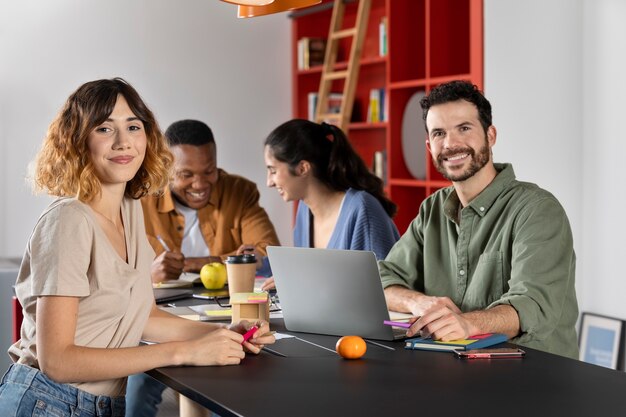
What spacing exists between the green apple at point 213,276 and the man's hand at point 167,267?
0.31m

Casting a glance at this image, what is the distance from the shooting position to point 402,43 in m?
→ 5.95

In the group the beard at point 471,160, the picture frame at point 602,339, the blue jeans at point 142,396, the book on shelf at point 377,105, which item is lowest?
the picture frame at point 602,339

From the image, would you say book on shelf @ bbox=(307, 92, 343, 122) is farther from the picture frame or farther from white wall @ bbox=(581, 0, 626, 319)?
the picture frame

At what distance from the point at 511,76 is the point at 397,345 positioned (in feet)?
9.09

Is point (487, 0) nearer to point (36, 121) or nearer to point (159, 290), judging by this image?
point (159, 290)

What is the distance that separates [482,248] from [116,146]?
110 centimetres

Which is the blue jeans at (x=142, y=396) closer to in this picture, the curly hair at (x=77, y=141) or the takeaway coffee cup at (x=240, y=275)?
the curly hair at (x=77, y=141)

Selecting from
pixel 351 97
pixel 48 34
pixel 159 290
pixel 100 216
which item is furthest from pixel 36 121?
pixel 100 216

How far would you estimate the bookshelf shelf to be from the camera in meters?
5.64

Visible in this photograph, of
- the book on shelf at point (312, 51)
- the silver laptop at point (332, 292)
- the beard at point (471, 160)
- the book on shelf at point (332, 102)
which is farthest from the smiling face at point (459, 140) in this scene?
the book on shelf at point (312, 51)

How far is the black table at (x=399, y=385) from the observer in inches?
59.2

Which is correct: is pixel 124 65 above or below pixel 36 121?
above

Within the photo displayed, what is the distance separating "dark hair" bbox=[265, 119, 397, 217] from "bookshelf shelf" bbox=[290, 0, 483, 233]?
68.2 inches

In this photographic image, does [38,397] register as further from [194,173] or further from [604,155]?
[604,155]
